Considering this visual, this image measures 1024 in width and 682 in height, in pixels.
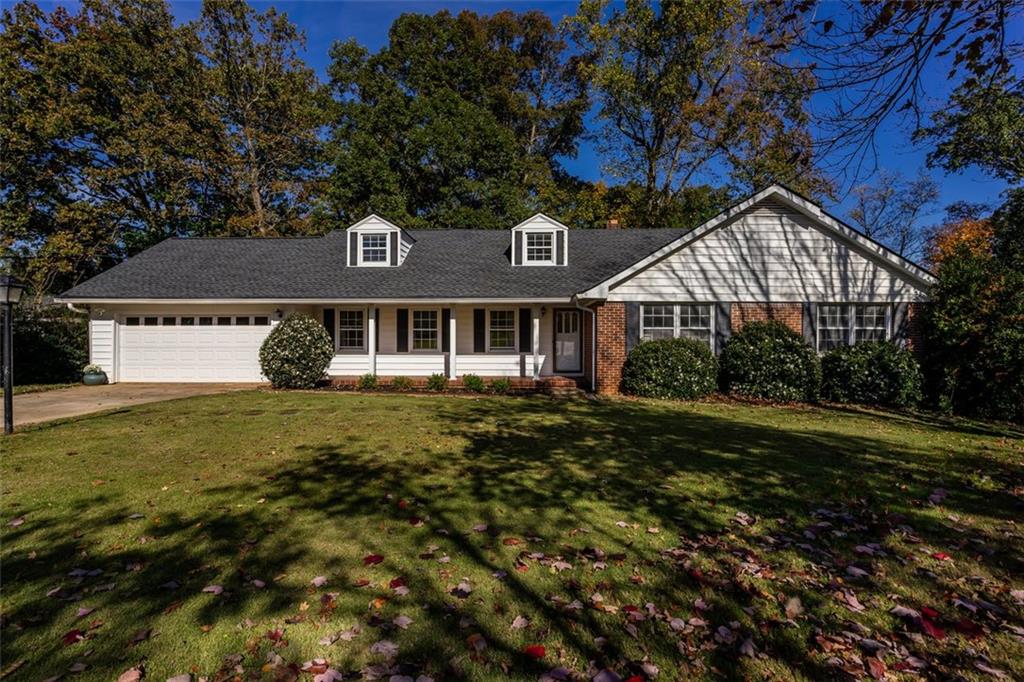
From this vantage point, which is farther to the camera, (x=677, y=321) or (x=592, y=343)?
(x=592, y=343)

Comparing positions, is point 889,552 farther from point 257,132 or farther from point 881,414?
point 257,132

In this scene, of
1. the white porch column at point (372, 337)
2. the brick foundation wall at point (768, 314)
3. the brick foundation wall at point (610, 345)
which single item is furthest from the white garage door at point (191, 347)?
the brick foundation wall at point (768, 314)

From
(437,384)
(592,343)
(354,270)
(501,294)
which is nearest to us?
(437,384)

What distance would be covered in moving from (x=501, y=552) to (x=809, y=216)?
13719 mm

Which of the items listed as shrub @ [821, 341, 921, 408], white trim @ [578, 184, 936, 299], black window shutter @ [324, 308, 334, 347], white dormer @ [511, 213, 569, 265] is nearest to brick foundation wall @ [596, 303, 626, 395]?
white trim @ [578, 184, 936, 299]

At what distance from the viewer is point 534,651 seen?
2615 millimetres

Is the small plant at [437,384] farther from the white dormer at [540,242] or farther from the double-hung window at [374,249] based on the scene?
the double-hung window at [374,249]

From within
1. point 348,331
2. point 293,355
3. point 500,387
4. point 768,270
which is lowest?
point 500,387

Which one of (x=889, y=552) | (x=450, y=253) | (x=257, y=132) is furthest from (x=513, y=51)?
(x=889, y=552)

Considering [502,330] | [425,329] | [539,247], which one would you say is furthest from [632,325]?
[425,329]

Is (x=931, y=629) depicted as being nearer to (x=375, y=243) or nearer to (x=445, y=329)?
(x=445, y=329)

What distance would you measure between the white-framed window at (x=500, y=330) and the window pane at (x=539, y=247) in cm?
241

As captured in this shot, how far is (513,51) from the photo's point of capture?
3416 cm

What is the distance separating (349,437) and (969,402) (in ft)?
47.9
